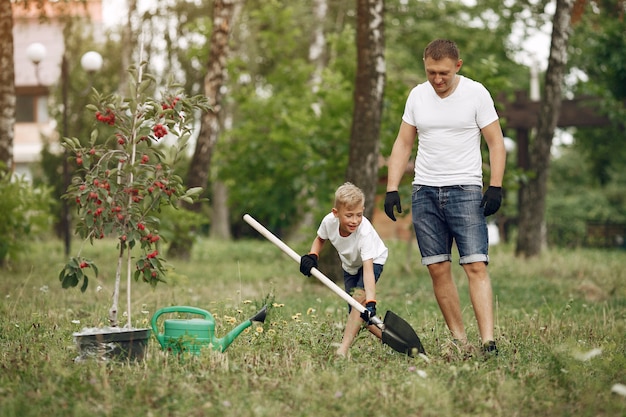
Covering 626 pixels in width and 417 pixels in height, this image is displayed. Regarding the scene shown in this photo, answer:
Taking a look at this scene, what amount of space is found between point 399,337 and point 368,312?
9.9 inches

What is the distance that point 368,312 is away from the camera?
5777 millimetres

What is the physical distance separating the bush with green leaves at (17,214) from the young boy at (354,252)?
7248mm

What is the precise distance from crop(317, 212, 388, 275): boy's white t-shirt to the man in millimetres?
265

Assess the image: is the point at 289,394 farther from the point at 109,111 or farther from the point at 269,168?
the point at 269,168

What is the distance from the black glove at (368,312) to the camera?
5.78 m

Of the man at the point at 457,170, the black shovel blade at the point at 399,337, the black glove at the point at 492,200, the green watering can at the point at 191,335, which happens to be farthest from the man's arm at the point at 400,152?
the green watering can at the point at 191,335

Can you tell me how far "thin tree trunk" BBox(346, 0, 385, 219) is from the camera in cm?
1102

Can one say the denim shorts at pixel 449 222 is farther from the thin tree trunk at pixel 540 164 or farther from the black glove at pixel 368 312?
the thin tree trunk at pixel 540 164

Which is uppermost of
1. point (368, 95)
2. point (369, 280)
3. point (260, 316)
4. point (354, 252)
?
point (368, 95)

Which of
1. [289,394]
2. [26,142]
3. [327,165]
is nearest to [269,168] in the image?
[327,165]

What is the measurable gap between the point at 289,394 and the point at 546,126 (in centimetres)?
1209

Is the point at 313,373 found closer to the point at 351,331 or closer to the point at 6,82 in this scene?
the point at 351,331

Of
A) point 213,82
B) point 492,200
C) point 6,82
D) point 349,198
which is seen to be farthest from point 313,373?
point 213,82

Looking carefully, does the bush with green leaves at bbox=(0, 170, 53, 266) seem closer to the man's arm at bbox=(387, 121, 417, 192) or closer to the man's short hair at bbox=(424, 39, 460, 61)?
the man's arm at bbox=(387, 121, 417, 192)
